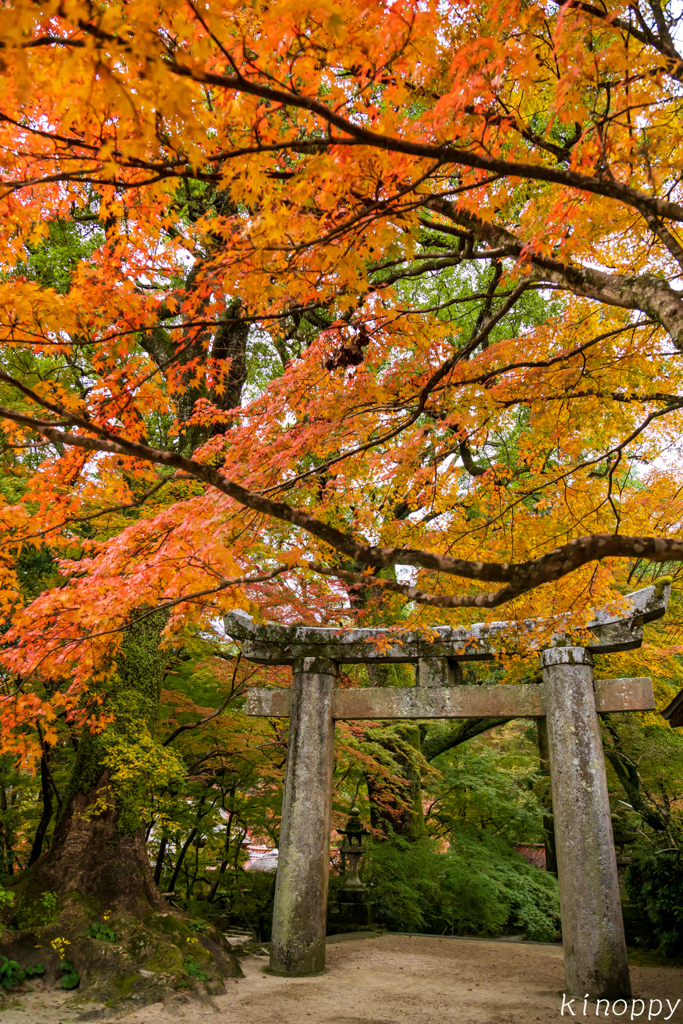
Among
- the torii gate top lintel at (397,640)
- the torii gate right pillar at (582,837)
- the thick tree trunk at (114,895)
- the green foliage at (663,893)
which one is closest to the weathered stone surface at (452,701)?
the torii gate right pillar at (582,837)

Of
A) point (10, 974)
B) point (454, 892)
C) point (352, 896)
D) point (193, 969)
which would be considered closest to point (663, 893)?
point (454, 892)

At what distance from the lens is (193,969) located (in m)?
6.14

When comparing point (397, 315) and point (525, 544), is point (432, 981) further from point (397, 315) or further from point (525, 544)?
point (397, 315)

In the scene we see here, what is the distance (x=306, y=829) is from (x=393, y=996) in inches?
71.1

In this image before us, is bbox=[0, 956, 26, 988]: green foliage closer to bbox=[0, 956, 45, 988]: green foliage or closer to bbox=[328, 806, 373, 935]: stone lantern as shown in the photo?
bbox=[0, 956, 45, 988]: green foliage

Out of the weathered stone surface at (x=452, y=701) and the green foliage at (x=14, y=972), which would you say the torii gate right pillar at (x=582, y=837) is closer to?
the weathered stone surface at (x=452, y=701)

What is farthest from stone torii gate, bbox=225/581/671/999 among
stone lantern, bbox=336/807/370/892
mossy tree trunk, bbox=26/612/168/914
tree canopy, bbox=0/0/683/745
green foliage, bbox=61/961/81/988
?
stone lantern, bbox=336/807/370/892

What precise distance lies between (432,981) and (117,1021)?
3.81m

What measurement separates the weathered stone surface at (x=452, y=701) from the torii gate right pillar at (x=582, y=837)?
22 cm

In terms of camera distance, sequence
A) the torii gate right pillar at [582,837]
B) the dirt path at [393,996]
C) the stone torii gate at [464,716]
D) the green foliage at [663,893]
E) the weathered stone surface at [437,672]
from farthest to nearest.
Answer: the green foliage at [663,893] < the weathered stone surface at [437,672] < the stone torii gate at [464,716] < the torii gate right pillar at [582,837] < the dirt path at [393,996]

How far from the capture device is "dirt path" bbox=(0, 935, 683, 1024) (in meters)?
5.37

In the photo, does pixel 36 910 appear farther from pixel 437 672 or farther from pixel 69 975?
pixel 437 672

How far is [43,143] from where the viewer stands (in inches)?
131

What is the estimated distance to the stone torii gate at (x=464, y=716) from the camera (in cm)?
640
